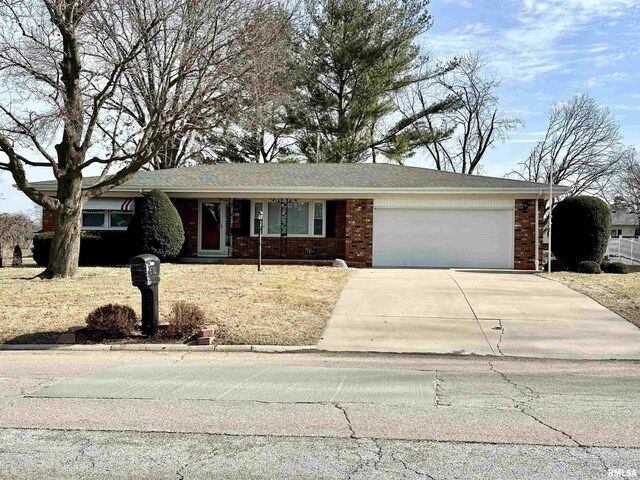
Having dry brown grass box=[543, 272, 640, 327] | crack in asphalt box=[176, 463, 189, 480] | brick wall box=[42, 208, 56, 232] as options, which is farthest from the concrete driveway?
brick wall box=[42, 208, 56, 232]

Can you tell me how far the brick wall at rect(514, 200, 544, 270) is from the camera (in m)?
20.2

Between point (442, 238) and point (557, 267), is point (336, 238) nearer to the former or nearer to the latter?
point (442, 238)

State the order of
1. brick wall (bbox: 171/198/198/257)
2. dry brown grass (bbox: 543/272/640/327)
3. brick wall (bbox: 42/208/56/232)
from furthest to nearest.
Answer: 1. brick wall (bbox: 171/198/198/257)
2. brick wall (bbox: 42/208/56/232)
3. dry brown grass (bbox: 543/272/640/327)

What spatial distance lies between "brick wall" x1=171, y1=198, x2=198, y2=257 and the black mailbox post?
12990 millimetres

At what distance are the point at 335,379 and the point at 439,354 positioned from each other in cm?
237

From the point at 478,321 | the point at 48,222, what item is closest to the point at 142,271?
the point at 478,321

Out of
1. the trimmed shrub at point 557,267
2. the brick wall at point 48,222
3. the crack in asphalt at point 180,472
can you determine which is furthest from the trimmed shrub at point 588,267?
the brick wall at point 48,222

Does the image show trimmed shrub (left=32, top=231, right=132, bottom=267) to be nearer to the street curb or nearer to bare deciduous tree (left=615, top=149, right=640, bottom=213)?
the street curb

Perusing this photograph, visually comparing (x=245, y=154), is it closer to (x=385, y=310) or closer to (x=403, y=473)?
(x=385, y=310)

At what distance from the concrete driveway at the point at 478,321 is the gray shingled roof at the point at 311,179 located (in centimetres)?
572

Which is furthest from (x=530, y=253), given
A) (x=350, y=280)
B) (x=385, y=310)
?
(x=385, y=310)

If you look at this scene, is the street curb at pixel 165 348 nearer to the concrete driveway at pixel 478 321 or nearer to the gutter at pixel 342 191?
the concrete driveway at pixel 478 321

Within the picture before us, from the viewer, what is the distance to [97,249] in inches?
810

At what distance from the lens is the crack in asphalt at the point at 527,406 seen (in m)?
4.57
